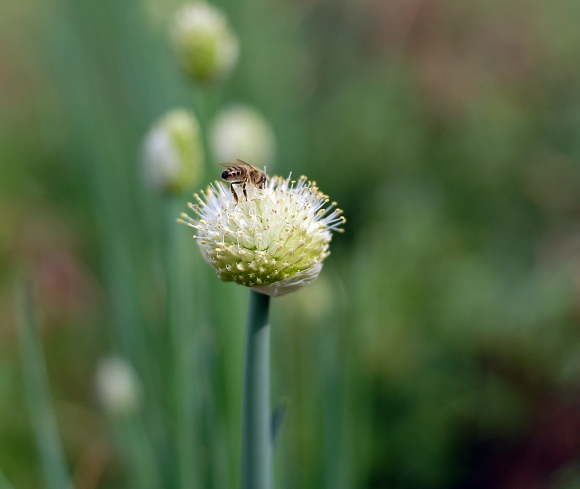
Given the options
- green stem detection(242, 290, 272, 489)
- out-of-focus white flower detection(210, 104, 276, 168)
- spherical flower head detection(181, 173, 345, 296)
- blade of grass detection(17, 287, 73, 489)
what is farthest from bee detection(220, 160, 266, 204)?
out-of-focus white flower detection(210, 104, 276, 168)

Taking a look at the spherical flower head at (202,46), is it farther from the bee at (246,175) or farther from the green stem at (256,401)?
the green stem at (256,401)

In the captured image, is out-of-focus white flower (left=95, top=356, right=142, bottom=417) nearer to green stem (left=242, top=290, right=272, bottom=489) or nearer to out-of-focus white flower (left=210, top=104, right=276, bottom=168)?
out-of-focus white flower (left=210, top=104, right=276, bottom=168)

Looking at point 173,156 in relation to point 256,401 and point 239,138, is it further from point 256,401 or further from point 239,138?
point 256,401

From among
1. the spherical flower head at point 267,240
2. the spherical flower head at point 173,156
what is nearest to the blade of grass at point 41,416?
the spherical flower head at point 173,156

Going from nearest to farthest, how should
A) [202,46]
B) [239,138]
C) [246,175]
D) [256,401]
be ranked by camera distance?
[256,401] < [246,175] < [202,46] < [239,138]

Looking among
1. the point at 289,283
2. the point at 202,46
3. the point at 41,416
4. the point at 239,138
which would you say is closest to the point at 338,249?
the point at 239,138

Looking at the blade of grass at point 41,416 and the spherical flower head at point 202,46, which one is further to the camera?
the spherical flower head at point 202,46
